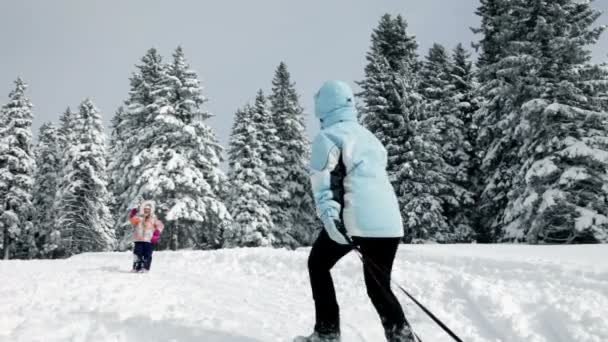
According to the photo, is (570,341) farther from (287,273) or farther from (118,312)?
(287,273)

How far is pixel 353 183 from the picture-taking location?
3.37 metres

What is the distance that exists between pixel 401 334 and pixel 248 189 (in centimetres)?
2715

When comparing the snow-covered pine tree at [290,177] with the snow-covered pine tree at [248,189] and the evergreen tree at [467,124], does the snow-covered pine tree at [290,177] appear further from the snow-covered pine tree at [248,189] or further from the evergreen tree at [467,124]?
the evergreen tree at [467,124]

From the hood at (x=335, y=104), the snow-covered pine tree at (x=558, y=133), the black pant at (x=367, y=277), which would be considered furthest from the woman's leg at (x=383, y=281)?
the snow-covered pine tree at (x=558, y=133)

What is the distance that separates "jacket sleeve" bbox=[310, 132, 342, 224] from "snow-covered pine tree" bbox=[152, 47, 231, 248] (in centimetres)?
2315

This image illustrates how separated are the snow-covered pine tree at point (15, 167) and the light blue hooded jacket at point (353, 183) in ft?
118

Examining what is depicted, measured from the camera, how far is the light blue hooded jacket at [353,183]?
130 inches

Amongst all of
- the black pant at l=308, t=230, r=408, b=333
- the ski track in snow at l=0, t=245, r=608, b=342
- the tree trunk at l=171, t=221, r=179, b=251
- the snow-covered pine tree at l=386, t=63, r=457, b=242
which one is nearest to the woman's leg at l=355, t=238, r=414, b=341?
the black pant at l=308, t=230, r=408, b=333

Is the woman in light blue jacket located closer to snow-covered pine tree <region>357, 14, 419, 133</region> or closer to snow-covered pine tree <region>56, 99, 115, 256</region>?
snow-covered pine tree <region>357, 14, 419, 133</region>

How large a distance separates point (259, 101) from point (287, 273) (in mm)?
25691

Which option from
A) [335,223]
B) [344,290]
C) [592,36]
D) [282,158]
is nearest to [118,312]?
[335,223]

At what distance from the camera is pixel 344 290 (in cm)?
787

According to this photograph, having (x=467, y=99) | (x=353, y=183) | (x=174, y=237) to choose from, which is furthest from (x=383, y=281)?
(x=467, y=99)

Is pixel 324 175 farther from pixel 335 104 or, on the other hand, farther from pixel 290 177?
pixel 290 177
